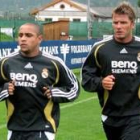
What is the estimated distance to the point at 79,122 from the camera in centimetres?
1224

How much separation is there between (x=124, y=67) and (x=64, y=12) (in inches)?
4270

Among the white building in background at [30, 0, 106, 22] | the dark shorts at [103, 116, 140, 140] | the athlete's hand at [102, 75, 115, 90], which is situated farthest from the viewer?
the white building in background at [30, 0, 106, 22]

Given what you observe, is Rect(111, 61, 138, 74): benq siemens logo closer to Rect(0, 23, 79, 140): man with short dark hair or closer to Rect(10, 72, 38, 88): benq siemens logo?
Rect(0, 23, 79, 140): man with short dark hair

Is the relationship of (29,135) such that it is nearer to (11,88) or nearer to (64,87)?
(11,88)

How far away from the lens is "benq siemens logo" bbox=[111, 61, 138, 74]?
6.71 metres

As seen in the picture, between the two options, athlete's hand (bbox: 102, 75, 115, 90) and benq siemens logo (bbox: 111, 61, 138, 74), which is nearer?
athlete's hand (bbox: 102, 75, 115, 90)

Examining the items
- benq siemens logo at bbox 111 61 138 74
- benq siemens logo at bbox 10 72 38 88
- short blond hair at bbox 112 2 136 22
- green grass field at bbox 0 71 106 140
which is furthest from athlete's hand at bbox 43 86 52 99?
green grass field at bbox 0 71 106 140

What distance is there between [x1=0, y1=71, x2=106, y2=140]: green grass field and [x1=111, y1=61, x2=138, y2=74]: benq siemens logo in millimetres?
4022

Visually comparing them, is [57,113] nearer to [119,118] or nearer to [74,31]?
[119,118]

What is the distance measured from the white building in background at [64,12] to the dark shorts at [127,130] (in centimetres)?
9828

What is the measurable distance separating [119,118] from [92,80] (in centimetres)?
52

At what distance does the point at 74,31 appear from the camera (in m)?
56.2

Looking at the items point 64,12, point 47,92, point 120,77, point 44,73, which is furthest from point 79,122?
point 64,12

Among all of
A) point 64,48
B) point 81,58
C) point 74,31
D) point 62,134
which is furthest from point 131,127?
point 74,31
